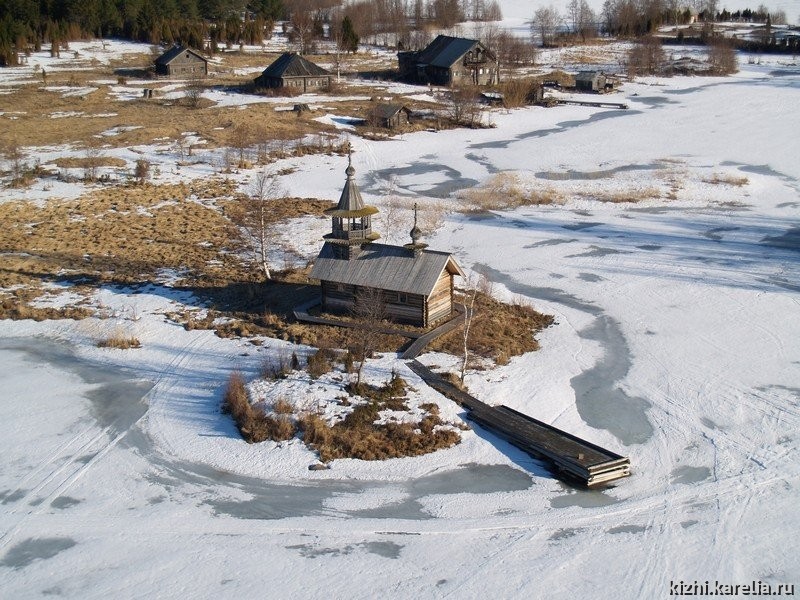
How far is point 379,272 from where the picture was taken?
75.9 feet

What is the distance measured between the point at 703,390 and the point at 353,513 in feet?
31.9

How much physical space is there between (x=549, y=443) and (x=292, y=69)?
5158 cm

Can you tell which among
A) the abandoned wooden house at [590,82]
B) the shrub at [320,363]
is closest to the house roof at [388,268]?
the shrub at [320,363]

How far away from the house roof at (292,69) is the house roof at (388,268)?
140 feet

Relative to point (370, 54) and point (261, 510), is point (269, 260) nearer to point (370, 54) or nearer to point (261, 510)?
point (261, 510)

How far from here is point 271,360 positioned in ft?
70.8

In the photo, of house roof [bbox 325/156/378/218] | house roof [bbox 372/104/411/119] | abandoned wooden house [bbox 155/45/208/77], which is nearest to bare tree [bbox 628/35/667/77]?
house roof [bbox 372/104/411/119]

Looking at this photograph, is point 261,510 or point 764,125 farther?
point 764,125

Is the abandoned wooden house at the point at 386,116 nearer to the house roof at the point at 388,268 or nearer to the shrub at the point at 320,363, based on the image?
the house roof at the point at 388,268

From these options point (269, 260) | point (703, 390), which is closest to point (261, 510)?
point (703, 390)

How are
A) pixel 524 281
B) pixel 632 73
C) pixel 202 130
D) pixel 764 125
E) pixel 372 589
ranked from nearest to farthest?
1. pixel 372 589
2. pixel 524 281
3. pixel 202 130
4. pixel 764 125
5. pixel 632 73

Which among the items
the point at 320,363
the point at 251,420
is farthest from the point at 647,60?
the point at 251,420

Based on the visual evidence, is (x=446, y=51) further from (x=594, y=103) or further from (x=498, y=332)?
(x=498, y=332)

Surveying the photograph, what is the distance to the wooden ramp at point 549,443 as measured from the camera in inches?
661
